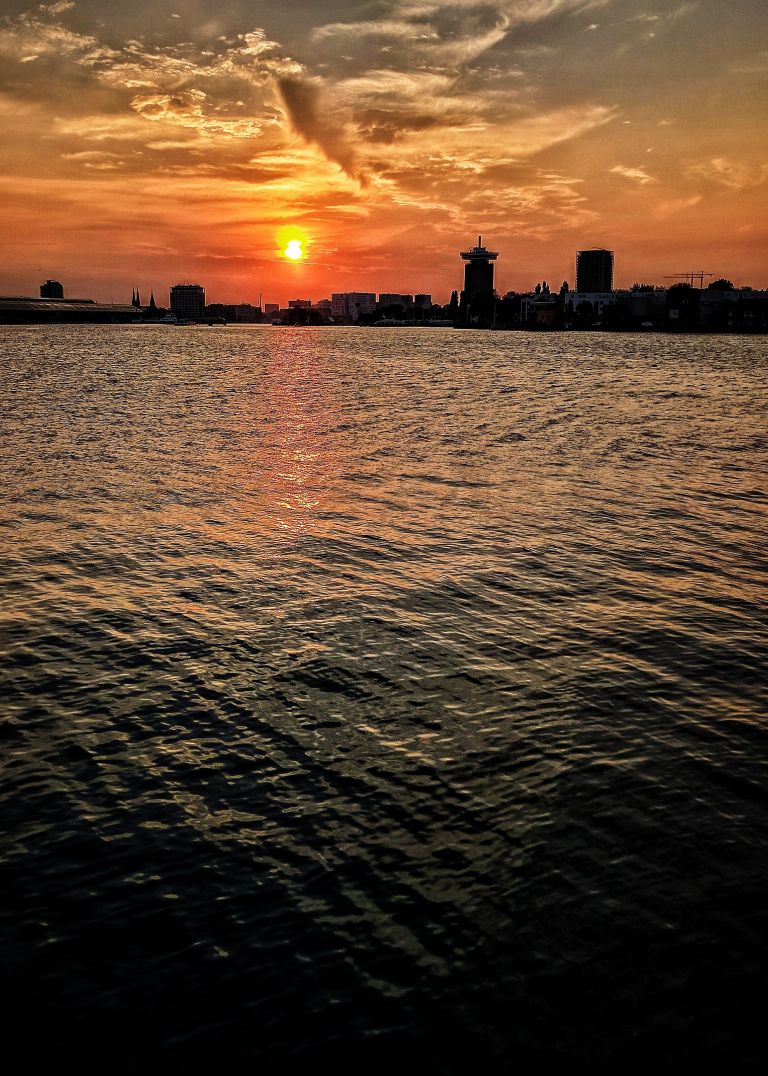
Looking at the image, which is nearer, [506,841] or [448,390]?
[506,841]

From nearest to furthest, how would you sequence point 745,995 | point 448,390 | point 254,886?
point 745,995 < point 254,886 < point 448,390

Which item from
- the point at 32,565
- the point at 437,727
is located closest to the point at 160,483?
the point at 32,565

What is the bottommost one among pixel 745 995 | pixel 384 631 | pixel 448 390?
pixel 745 995

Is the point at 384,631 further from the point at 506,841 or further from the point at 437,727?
the point at 506,841

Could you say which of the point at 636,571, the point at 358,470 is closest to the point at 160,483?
the point at 358,470

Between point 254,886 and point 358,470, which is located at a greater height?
point 358,470

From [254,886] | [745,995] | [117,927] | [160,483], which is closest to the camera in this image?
[745,995]

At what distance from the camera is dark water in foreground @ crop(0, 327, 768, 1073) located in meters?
8.34

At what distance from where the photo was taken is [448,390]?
306 feet

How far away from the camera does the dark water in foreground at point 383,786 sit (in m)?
8.34

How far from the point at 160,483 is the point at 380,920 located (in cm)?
2844

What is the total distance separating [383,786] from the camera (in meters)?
12.1

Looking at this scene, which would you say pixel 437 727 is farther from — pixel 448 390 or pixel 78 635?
pixel 448 390

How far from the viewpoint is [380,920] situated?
9.45 m
